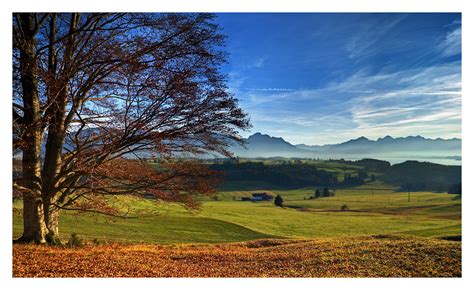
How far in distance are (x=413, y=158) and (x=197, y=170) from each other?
5.12 m

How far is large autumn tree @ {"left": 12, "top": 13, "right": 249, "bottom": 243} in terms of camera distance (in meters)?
6.18

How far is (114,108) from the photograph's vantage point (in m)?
6.91

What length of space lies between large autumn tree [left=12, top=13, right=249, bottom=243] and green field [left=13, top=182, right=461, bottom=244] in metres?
0.97

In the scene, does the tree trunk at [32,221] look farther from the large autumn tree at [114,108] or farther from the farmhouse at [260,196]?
the farmhouse at [260,196]

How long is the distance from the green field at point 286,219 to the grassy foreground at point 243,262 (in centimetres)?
133

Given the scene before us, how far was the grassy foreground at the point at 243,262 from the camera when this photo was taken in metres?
5.68

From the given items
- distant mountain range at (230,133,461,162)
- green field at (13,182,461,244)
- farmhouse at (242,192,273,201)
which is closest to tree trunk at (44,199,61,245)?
green field at (13,182,461,244)

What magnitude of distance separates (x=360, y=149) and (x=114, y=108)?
5.60 m

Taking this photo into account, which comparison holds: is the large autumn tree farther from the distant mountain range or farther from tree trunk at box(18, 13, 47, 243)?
the distant mountain range

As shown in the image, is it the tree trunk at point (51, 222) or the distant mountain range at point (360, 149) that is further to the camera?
the distant mountain range at point (360, 149)

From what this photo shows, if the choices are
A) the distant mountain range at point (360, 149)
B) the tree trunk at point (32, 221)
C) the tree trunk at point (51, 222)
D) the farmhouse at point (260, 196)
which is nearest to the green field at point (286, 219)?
the farmhouse at point (260, 196)
